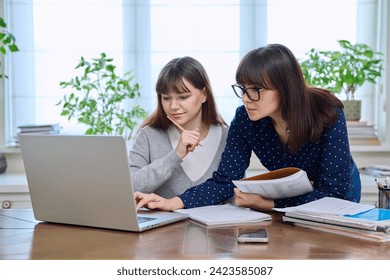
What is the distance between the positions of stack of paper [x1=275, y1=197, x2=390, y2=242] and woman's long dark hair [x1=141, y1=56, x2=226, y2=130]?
2.38 ft

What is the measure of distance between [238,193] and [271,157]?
30 cm

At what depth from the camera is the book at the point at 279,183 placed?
5.99 ft

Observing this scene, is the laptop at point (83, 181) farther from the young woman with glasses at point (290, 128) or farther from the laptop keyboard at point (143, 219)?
the young woman with glasses at point (290, 128)

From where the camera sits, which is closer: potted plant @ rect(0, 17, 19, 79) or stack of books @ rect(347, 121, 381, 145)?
potted plant @ rect(0, 17, 19, 79)

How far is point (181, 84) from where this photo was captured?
2307 millimetres

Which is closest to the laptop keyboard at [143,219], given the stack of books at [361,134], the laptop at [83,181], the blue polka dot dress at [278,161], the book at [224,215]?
the laptop at [83,181]

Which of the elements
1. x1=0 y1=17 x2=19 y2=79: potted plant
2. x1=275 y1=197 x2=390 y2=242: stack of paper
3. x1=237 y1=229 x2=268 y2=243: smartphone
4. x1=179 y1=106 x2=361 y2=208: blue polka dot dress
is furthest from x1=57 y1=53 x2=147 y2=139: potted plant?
x1=237 y1=229 x2=268 y2=243: smartphone

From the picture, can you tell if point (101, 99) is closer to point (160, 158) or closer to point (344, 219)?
point (160, 158)

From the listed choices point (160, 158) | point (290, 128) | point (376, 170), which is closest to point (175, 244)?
point (290, 128)

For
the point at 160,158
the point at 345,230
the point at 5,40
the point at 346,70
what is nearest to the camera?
the point at 345,230

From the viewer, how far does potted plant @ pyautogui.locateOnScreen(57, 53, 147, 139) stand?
11.2 feet

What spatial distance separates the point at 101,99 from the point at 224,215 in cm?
186

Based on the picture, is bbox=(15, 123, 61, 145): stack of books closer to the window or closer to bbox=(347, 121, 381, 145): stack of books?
the window
